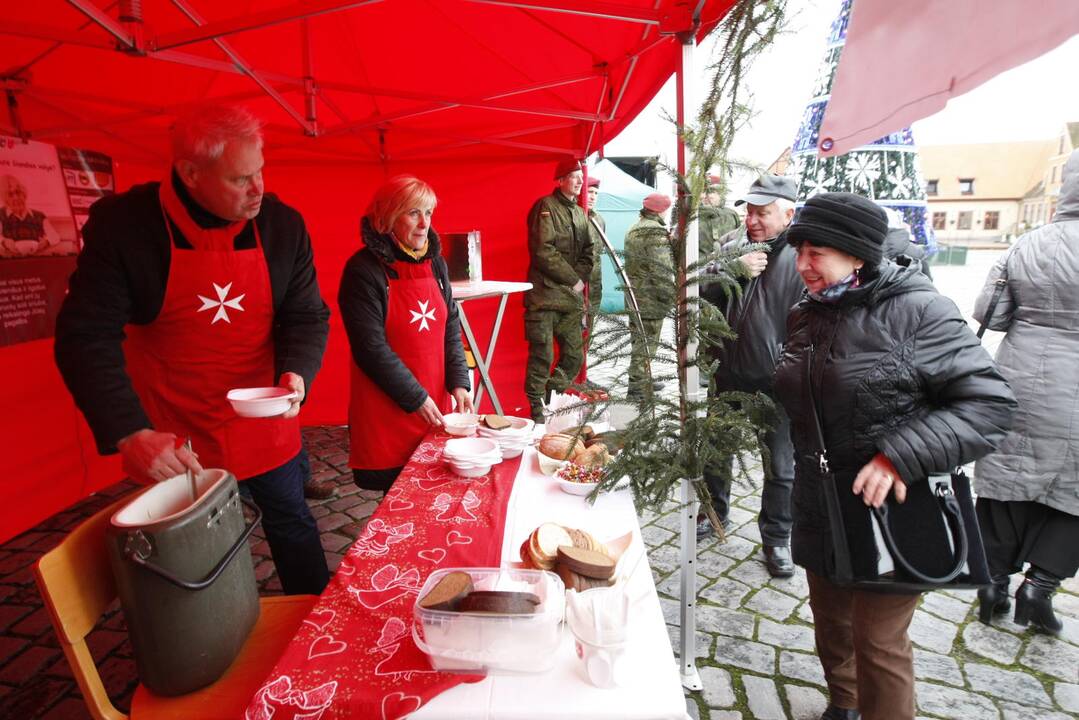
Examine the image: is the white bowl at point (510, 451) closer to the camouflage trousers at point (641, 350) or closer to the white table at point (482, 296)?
the camouflage trousers at point (641, 350)

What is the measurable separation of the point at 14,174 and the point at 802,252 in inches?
175

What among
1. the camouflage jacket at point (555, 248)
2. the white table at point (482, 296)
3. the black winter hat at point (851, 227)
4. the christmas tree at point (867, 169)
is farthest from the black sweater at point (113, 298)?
the christmas tree at point (867, 169)

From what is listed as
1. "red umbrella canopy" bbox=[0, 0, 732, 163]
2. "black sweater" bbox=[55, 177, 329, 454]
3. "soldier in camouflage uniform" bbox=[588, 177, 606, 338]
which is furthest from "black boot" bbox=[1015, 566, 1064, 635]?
"black sweater" bbox=[55, 177, 329, 454]

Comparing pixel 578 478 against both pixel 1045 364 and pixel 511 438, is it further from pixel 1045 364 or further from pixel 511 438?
pixel 1045 364

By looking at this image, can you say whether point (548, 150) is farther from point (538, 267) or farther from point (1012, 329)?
point (1012, 329)

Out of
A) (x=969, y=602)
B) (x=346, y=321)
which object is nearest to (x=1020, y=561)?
(x=969, y=602)

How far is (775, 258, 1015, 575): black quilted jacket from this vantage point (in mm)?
1537

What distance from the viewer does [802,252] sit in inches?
70.2

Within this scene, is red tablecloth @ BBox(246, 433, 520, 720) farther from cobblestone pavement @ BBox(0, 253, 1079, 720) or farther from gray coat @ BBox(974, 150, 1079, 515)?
gray coat @ BBox(974, 150, 1079, 515)

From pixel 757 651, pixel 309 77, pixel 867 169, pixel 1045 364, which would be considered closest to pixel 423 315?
pixel 309 77

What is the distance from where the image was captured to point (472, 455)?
6.70 ft

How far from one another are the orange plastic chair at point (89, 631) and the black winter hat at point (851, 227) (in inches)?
78.8

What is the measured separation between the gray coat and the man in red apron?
2958 millimetres

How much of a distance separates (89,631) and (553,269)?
4345 millimetres
